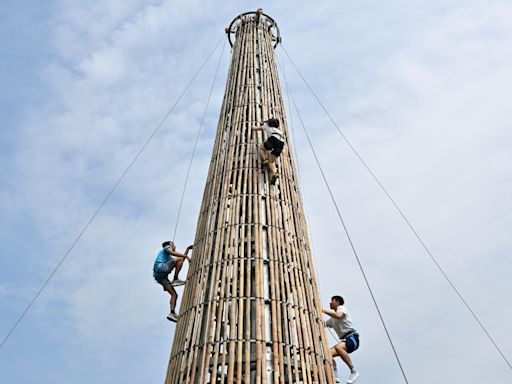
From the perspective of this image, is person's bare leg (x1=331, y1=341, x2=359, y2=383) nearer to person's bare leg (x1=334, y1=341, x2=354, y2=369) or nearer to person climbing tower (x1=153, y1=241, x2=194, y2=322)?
person's bare leg (x1=334, y1=341, x2=354, y2=369)

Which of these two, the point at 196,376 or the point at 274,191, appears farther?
the point at 274,191

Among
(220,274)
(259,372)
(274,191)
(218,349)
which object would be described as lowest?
(259,372)

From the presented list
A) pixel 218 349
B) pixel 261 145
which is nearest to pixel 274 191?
pixel 261 145

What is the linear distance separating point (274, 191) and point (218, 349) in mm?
2915

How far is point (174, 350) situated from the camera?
6676mm

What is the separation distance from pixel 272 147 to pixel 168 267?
268cm

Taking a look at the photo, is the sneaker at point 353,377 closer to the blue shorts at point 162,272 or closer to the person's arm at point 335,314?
the person's arm at point 335,314

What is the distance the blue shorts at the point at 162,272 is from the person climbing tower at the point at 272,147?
227cm

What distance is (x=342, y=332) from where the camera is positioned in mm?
7312

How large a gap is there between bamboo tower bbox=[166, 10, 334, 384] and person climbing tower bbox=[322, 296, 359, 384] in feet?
1.47

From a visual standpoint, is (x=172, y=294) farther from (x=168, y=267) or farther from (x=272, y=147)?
(x=272, y=147)

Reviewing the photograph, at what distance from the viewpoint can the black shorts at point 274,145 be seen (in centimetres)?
802

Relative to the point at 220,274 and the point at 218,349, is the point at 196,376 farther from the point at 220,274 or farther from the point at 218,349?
the point at 220,274

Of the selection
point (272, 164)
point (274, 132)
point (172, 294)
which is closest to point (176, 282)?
point (172, 294)
